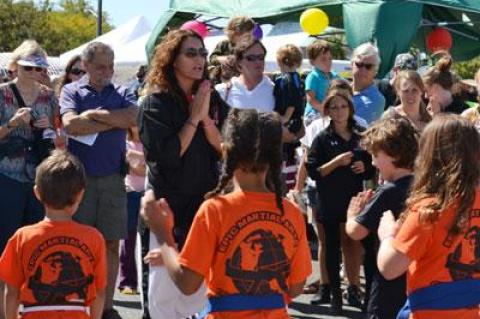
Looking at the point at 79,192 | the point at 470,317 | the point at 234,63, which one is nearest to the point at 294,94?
the point at 234,63

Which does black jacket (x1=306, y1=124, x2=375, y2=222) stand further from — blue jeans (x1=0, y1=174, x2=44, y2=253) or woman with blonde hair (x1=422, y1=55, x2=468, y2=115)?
blue jeans (x1=0, y1=174, x2=44, y2=253)

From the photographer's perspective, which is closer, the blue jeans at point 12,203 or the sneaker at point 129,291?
the blue jeans at point 12,203

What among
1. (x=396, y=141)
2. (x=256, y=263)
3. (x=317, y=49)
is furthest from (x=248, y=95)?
(x=256, y=263)

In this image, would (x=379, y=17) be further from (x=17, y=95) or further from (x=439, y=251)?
(x=439, y=251)

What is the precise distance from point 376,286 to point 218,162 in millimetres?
1035

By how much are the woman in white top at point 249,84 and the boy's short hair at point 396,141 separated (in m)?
2.33

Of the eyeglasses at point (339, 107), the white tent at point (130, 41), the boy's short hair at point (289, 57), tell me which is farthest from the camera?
the white tent at point (130, 41)

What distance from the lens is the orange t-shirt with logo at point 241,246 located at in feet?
11.4

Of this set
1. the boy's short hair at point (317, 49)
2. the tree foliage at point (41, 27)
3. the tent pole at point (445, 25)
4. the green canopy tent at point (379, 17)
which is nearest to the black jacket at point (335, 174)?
the boy's short hair at point (317, 49)

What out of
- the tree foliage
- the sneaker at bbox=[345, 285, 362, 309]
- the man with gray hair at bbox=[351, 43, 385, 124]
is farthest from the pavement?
the tree foliage

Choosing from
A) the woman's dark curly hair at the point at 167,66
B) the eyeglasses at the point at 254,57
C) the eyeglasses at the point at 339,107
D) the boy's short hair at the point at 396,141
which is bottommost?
the eyeglasses at the point at 339,107

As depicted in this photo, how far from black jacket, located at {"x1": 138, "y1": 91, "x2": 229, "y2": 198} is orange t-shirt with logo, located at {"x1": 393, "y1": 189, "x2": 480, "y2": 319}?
4.76ft

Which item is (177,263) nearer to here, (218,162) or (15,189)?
(218,162)

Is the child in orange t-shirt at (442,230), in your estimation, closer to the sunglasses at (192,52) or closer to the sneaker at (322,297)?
the sunglasses at (192,52)
